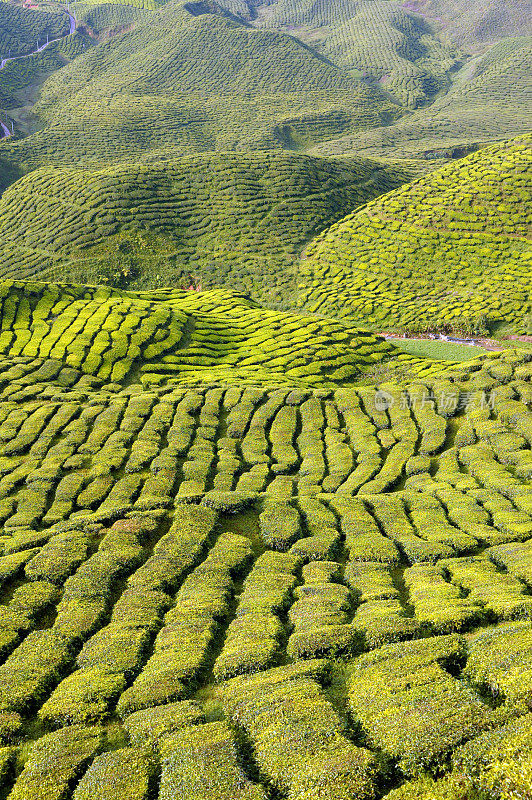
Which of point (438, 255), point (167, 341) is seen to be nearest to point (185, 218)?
point (438, 255)

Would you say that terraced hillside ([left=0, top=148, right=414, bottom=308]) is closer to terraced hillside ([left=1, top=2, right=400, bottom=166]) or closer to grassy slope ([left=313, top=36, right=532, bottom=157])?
terraced hillside ([left=1, top=2, right=400, bottom=166])

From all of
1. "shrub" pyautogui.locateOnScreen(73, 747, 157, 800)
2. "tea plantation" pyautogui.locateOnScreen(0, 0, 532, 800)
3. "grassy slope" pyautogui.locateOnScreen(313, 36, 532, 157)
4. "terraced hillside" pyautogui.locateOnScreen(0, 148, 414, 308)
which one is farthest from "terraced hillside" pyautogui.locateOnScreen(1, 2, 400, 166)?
"shrub" pyautogui.locateOnScreen(73, 747, 157, 800)

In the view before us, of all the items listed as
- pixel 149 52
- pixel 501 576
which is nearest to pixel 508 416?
pixel 501 576

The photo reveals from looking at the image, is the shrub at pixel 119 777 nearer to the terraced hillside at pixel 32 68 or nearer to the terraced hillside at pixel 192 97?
the terraced hillside at pixel 192 97

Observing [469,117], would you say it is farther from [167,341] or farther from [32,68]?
[32,68]

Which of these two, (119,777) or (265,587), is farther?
(265,587)

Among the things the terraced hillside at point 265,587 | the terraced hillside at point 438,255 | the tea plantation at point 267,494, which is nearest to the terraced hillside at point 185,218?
the tea plantation at point 267,494

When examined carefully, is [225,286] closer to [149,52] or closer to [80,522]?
[80,522]
